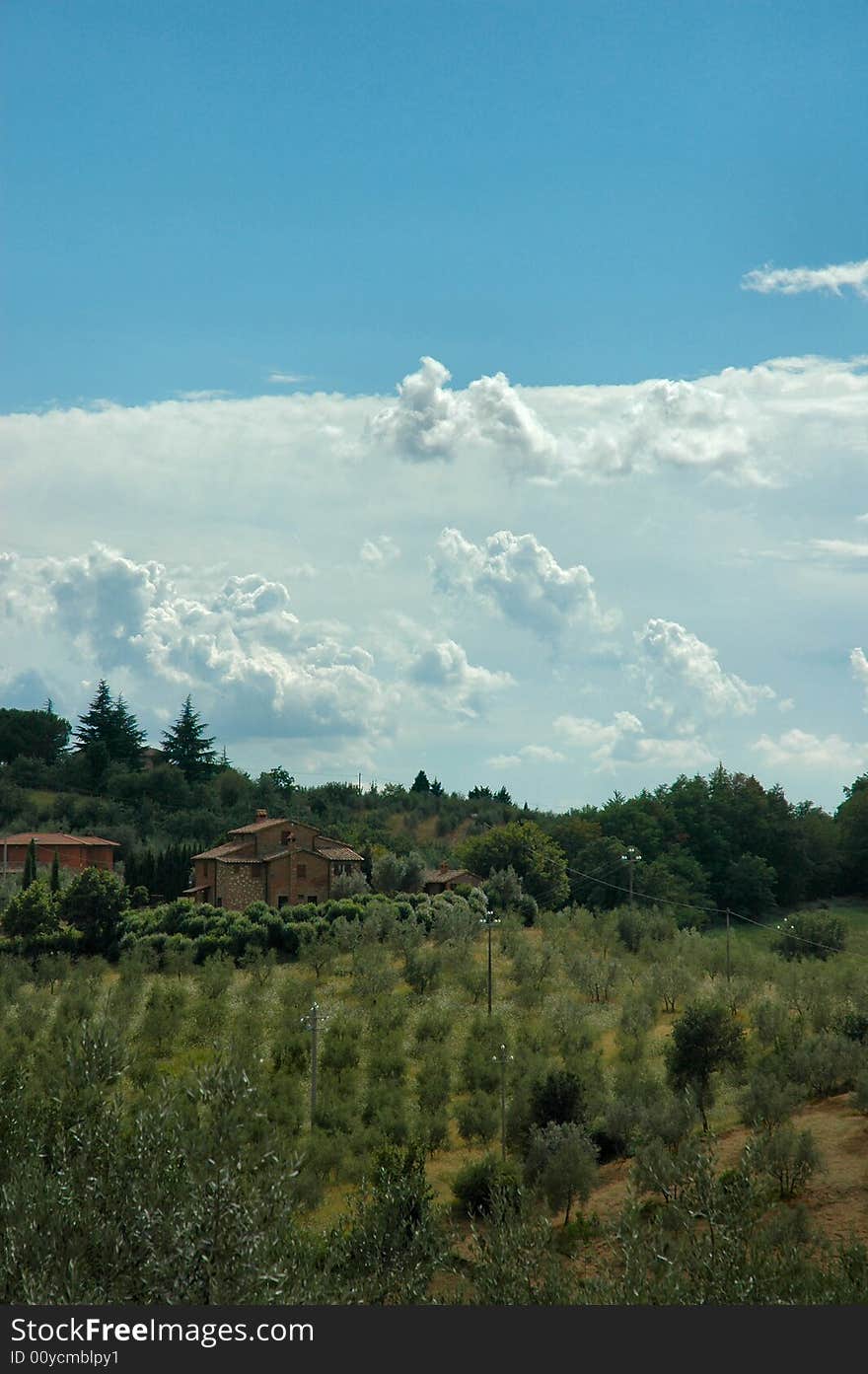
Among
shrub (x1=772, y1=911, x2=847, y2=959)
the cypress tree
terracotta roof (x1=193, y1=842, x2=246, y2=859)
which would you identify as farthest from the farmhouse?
shrub (x1=772, y1=911, x2=847, y2=959)

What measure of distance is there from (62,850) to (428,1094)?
170 feet

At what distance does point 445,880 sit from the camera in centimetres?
7444

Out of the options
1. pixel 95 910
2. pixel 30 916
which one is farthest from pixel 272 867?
pixel 30 916

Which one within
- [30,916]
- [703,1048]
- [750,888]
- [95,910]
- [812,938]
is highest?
[750,888]

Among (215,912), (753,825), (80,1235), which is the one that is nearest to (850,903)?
(753,825)

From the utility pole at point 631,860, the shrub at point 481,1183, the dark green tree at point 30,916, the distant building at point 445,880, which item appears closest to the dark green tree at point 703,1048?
the shrub at point 481,1183

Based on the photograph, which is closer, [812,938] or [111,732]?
[812,938]

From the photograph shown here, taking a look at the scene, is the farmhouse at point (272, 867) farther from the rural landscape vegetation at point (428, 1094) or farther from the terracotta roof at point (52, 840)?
the terracotta roof at point (52, 840)

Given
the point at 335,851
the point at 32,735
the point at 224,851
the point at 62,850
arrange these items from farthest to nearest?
the point at 32,735
the point at 62,850
the point at 335,851
the point at 224,851

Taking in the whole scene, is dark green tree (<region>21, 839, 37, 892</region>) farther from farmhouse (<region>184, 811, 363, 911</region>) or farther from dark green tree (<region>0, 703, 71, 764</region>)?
dark green tree (<region>0, 703, 71, 764</region>)

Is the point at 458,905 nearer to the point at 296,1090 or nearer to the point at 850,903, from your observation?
the point at 296,1090

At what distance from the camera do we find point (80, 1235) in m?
22.1

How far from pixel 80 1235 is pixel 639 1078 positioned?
2125 centimetres

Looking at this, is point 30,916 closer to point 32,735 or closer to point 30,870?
point 30,870
